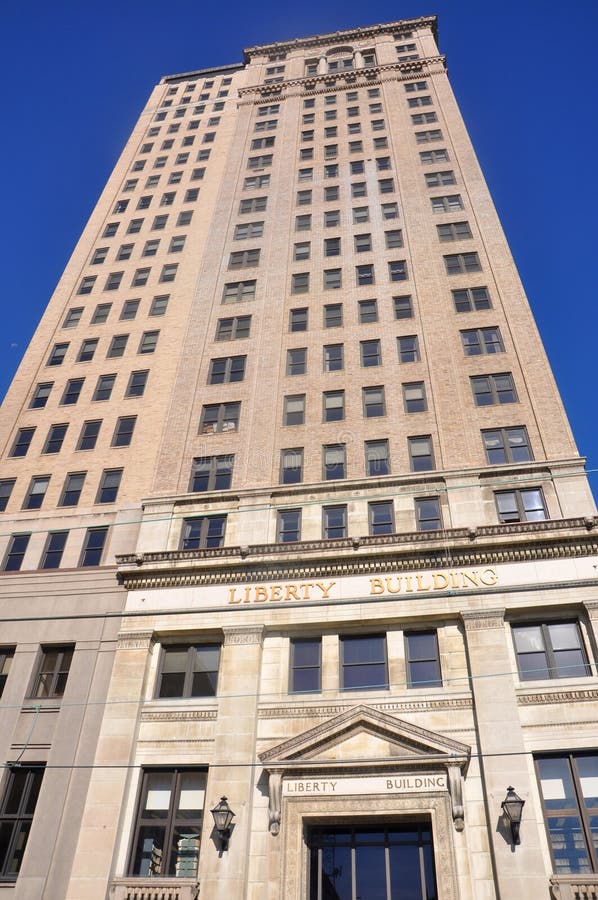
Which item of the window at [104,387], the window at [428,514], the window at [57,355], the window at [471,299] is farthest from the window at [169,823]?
the window at [471,299]

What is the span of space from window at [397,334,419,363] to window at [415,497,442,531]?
29.7 ft

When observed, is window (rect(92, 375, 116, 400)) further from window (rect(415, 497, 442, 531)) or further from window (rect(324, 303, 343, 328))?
window (rect(415, 497, 442, 531))

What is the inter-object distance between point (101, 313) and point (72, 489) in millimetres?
13941

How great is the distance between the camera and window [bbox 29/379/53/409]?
1438 inches

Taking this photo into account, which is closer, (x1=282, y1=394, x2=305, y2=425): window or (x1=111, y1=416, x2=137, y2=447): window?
(x1=282, y1=394, x2=305, y2=425): window

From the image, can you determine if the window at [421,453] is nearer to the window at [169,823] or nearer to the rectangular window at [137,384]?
the rectangular window at [137,384]

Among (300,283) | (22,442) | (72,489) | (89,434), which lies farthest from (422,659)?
(300,283)

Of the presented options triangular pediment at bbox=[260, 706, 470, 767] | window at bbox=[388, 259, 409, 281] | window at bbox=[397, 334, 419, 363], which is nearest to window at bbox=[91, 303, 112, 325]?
window at bbox=[388, 259, 409, 281]

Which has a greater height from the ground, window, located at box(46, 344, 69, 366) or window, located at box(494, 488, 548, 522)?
window, located at box(46, 344, 69, 366)

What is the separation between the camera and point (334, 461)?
3008 cm

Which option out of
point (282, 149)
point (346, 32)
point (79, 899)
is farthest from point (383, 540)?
point (346, 32)

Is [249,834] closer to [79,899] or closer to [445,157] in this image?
[79,899]

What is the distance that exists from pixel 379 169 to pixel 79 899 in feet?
144

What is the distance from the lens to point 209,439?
32.2m
